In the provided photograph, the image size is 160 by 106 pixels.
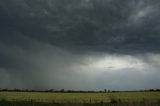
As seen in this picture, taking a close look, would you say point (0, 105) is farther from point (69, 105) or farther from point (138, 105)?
point (138, 105)


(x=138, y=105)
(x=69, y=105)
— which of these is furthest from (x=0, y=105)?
(x=138, y=105)

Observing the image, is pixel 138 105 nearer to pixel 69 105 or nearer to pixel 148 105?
pixel 148 105

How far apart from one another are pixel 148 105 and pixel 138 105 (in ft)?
3.07

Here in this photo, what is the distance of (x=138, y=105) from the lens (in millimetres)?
29250

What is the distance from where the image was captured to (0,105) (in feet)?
107

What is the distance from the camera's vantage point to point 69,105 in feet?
102

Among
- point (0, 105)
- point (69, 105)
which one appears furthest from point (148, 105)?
point (0, 105)

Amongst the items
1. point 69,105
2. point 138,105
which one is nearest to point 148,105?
point 138,105

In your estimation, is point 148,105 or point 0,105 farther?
point 0,105

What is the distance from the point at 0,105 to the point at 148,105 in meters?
14.9

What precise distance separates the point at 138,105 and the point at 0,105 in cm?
1400

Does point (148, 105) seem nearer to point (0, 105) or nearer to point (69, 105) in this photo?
point (69, 105)

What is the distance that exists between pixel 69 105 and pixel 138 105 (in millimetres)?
6670

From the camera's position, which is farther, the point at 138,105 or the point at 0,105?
the point at 0,105
